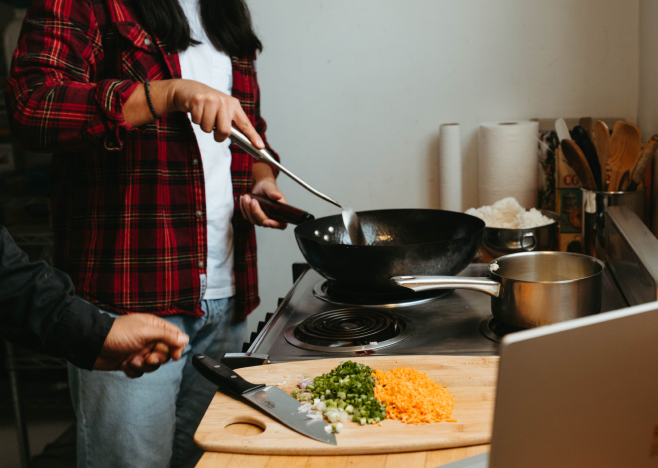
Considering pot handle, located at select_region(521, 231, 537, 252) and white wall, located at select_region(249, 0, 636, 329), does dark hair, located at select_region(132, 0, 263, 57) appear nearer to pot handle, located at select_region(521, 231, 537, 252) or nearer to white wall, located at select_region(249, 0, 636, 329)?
white wall, located at select_region(249, 0, 636, 329)

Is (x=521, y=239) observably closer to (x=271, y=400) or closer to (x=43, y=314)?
(x=271, y=400)

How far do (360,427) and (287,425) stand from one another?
86 mm

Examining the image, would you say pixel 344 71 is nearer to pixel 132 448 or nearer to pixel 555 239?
pixel 555 239

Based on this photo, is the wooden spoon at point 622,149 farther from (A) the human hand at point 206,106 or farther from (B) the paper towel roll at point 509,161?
(A) the human hand at point 206,106

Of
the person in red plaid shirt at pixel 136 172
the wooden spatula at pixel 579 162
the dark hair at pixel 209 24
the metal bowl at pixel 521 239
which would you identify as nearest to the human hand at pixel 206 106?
the person in red plaid shirt at pixel 136 172

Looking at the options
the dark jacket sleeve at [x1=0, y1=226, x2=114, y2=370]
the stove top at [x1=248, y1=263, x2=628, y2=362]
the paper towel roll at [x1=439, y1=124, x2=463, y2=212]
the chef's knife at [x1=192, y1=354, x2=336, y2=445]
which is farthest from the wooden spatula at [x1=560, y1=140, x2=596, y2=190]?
the dark jacket sleeve at [x1=0, y1=226, x2=114, y2=370]

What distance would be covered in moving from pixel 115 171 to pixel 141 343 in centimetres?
46

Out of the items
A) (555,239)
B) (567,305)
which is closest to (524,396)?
(567,305)

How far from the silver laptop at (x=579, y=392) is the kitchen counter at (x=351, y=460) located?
223mm

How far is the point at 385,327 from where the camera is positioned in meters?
0.95

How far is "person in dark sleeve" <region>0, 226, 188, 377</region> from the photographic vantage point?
2.42ft

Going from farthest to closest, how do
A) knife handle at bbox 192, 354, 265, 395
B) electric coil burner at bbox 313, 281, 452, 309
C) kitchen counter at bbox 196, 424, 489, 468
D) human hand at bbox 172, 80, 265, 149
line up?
electric coil burner at bbox 313, 281, 452, 309 < human hand at bbox 172, 80, 265, 149 < knife handle at bbox 192, 354, 265, 395 < kitchen counter at bbox 196, 424, 489, 468

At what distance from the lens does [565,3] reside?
1.55 m

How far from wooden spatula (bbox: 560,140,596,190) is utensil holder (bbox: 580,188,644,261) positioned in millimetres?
25
